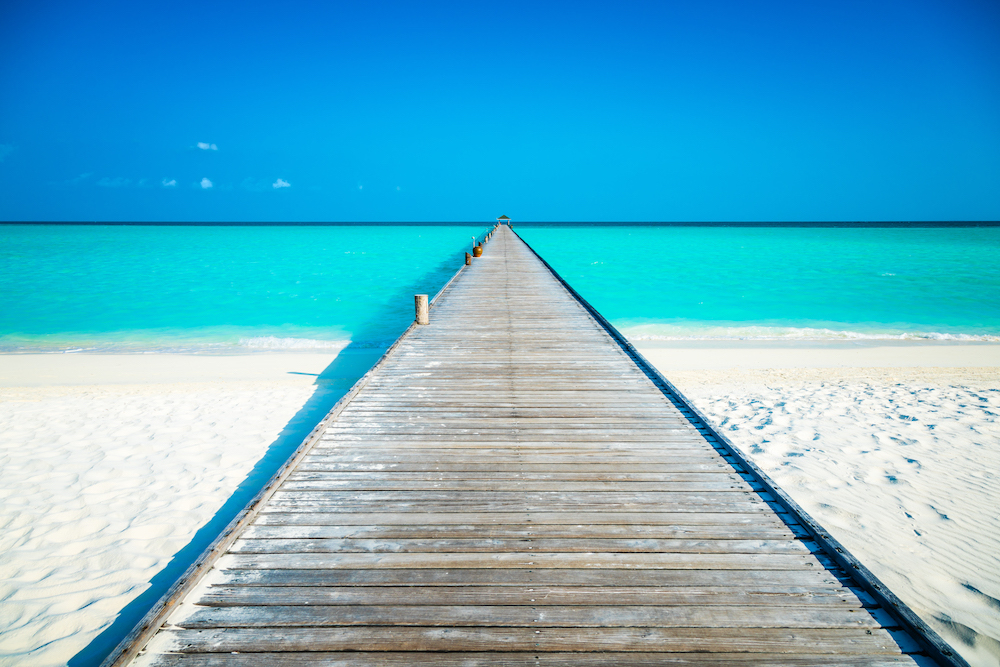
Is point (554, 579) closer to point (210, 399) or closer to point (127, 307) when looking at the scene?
point (210, 399)

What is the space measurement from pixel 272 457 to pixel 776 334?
1280 cm

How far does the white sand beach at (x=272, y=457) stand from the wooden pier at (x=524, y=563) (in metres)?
1.38

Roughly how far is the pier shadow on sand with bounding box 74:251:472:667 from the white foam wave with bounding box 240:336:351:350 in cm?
44

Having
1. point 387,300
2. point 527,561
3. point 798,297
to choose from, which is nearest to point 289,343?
point 387,300

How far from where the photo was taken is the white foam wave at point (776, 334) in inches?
497

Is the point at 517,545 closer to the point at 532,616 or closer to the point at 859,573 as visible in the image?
the point at 532,616

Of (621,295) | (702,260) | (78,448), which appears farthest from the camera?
(702,260)

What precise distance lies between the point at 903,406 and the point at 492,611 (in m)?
7.57

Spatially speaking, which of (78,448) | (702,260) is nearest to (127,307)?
(78,448)

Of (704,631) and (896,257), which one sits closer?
(704,631)

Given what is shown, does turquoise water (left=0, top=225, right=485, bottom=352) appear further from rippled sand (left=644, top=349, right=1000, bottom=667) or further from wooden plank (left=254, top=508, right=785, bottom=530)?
wooden plank (left=254, top=508, right=785, bottom=530)

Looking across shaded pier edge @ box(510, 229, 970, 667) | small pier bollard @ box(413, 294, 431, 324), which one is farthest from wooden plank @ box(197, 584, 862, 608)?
small pier bollard @ box(413, 294, 431, 324)

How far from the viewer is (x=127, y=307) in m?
16.9

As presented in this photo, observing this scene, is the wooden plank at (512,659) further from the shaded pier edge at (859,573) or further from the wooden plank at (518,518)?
the wooden plank at (518,518)
